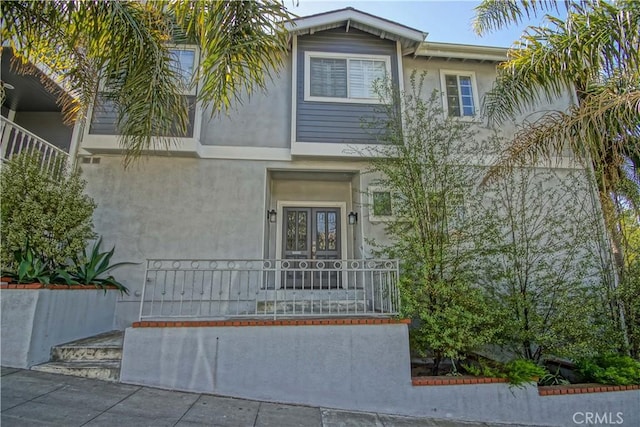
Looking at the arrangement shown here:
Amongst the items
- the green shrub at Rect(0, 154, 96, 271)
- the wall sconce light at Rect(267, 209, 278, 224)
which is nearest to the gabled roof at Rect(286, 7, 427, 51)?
the wall sconce light at Rect(267, 209, 278, 224)

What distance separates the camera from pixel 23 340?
473 cm

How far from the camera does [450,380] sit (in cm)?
490

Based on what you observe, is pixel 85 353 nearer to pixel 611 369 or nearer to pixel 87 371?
pixel 87 371

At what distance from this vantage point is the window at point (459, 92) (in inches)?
349

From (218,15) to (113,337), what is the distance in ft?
18.7

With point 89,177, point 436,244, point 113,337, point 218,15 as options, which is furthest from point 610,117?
point 89,177

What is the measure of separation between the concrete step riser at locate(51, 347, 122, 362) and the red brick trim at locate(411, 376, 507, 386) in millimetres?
4629

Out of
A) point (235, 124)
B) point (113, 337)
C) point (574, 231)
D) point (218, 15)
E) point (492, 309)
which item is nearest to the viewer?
point (218, 15)

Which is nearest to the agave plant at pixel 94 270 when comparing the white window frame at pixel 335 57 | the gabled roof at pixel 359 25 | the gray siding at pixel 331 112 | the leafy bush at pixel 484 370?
the gray siding at pixel 331 112

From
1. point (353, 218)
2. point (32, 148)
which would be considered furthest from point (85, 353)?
point (353, 218)

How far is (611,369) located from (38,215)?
9.88m

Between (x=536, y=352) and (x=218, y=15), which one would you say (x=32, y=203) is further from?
(x=536, y=352)

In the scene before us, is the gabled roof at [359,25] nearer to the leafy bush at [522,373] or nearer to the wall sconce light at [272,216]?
the wall sconce light at [272,216]

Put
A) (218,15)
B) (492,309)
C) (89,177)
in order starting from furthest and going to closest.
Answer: (89,177) → (492,309) → (218,15)
